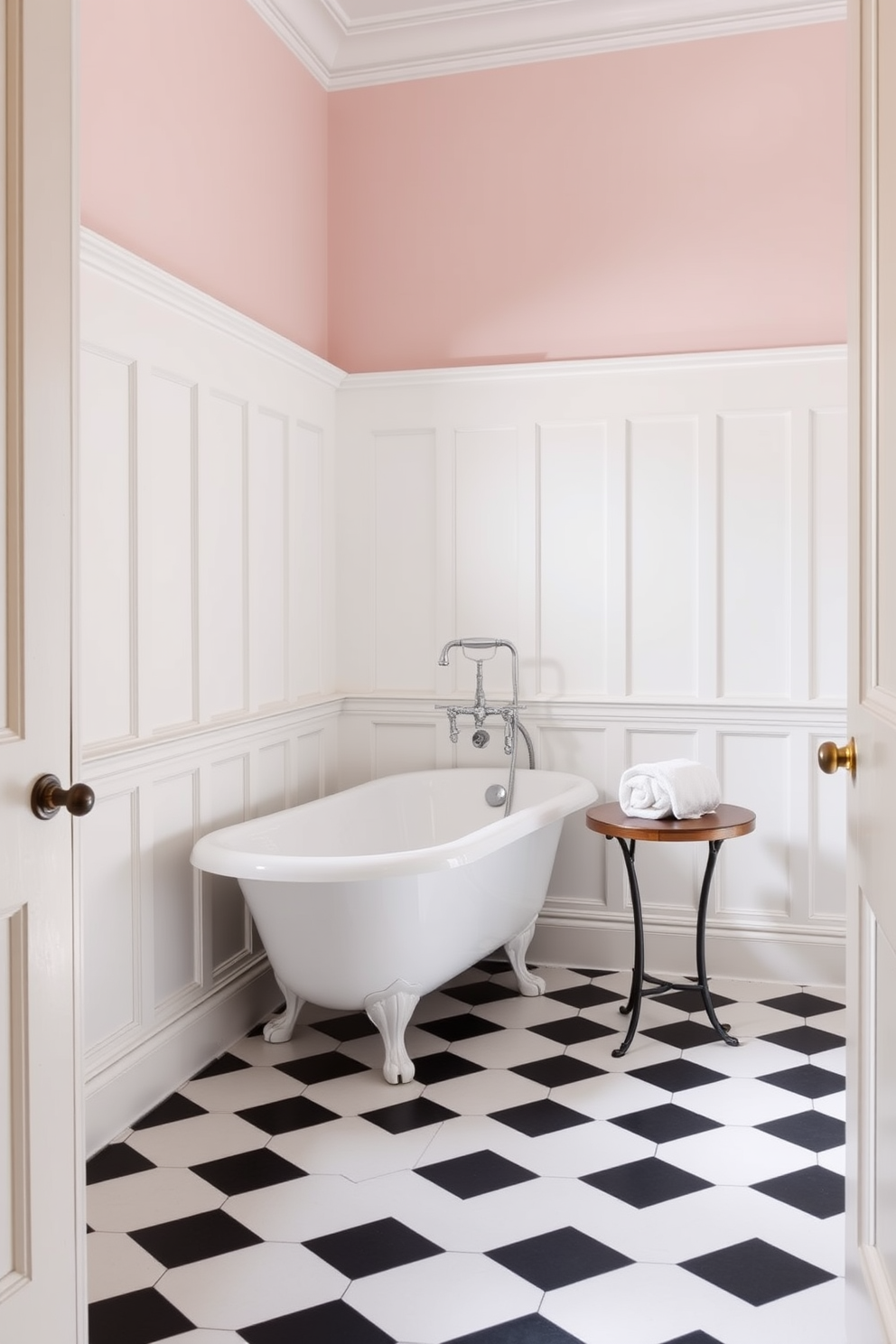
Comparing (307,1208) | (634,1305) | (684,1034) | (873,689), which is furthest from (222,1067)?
(873,689)

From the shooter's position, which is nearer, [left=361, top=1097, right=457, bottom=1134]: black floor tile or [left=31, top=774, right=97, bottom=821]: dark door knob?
[left=31, top=774, right=97, bottom=821]: dark door knob

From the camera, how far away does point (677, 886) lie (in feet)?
12.5

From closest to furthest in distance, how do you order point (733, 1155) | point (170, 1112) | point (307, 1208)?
point (307, 1208)
point (733, 1155)
point (170, 1112)

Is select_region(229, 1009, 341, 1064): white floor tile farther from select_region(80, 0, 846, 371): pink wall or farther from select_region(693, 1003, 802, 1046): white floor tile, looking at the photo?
select_region(80, 0, 846, 371): pink wall

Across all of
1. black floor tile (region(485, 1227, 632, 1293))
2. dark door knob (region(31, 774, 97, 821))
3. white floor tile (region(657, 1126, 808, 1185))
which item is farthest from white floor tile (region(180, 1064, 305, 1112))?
dark door knob (region(31, 774, 97, 821))

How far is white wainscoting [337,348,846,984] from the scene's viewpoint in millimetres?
3650

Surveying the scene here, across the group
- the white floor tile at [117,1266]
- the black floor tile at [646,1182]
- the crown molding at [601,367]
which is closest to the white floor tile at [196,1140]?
the white floor tile at [117,1266]

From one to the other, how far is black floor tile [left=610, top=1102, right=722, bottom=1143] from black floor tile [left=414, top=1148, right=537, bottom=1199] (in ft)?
1.14

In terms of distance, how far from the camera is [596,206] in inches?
153

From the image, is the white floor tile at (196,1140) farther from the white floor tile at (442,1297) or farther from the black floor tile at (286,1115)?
the white floor tile at (442,1297)

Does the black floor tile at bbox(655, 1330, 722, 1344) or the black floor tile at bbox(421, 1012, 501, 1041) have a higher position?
the black floor tile at bbox(421, 1012, 501, 1041)

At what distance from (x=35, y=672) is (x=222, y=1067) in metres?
1.94

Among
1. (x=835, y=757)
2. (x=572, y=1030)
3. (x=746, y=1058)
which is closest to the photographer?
(x=835, y=757)

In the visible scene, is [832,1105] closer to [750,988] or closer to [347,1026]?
[750,988]
